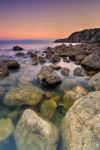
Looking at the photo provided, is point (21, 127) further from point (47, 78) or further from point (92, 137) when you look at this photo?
point (47, 78)

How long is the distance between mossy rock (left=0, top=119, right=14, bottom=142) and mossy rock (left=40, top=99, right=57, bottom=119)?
138 centimetres

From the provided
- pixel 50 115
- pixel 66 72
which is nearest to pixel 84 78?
pixel 66 72

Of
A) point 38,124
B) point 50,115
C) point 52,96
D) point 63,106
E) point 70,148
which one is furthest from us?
point 52,96

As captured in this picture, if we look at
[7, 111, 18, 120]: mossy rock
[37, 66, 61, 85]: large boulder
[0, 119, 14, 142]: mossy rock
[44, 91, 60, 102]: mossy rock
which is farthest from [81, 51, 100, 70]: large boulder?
[0, 119, 14, 142]: mossy rock

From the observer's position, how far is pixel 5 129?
265 inches

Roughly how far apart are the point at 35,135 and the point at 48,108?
238 centimetres

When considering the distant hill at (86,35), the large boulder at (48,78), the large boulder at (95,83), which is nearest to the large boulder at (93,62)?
the large boulder at (95,83)

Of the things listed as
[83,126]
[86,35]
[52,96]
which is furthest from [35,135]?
[86,35]

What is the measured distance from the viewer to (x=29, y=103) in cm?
892

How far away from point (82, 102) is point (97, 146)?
152 centimetres

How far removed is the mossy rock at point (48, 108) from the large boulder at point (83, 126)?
157 cm

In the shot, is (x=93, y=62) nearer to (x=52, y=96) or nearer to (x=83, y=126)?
(x=52, y=96)

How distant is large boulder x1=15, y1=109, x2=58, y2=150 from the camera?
19.5ft

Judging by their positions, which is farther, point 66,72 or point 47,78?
point 66,72
